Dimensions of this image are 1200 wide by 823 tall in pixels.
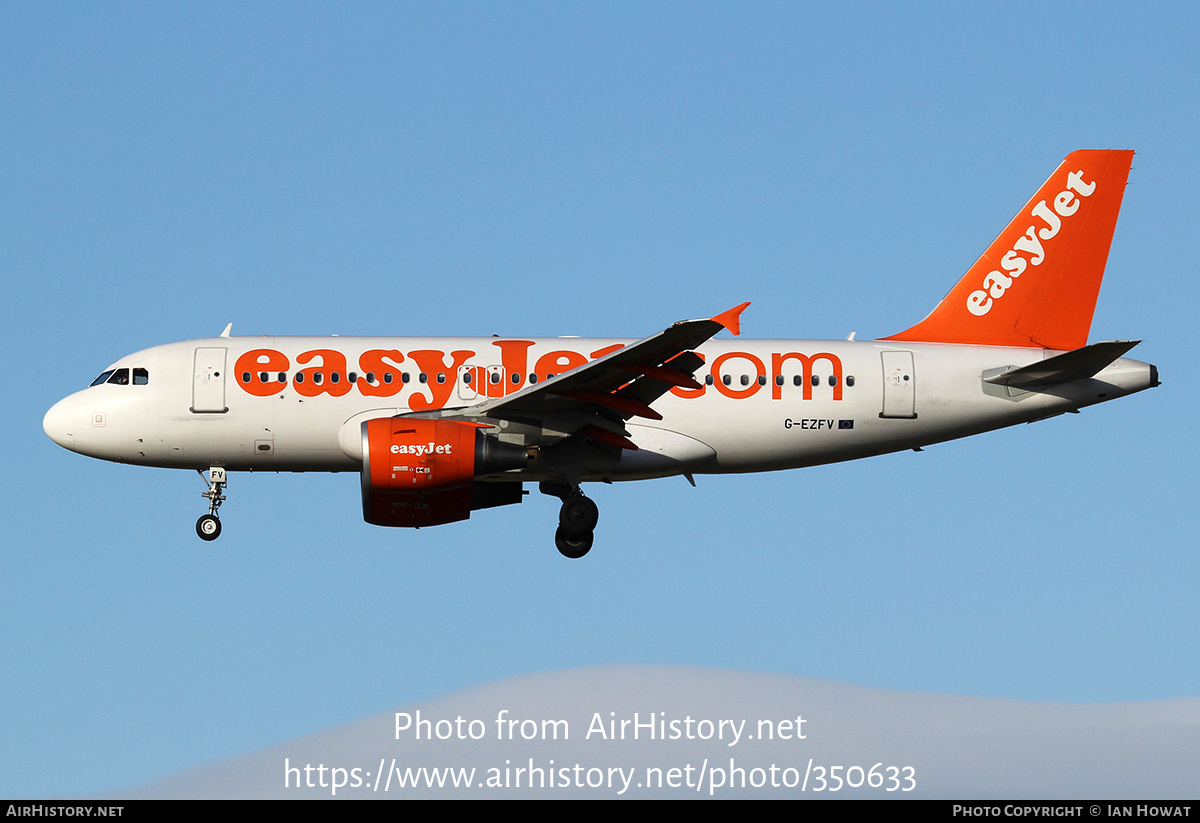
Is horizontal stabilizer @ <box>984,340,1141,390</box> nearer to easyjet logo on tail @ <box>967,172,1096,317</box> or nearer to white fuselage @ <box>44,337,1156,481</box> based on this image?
white fuselage @ <box>44,337,1156,481</box>

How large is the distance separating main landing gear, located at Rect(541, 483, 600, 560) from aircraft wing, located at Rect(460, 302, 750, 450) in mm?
1238

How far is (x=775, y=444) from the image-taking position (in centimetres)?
3072

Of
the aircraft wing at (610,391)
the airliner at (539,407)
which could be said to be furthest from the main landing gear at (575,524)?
the aircraft wing at (610,391)

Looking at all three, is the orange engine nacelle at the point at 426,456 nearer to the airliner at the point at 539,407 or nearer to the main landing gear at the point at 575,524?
the airliner at the point at 539,407

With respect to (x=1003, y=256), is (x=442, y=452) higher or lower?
lower

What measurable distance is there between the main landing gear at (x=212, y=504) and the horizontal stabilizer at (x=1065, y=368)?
15.2 meters

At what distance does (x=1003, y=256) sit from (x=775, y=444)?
22.6ft

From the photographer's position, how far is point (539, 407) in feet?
94.1

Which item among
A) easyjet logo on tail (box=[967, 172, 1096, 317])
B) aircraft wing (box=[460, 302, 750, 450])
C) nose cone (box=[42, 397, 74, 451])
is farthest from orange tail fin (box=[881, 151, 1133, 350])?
nose cone (box=[42, 397, 74, 451])

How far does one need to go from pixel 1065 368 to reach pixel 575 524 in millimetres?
9971

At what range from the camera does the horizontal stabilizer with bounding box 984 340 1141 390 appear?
96.6 ft
